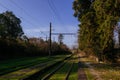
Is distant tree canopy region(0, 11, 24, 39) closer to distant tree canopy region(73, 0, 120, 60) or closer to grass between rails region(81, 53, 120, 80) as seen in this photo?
distant tree canopy region(73, 0, 120, 60)

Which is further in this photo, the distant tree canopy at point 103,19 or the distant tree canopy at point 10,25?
the distant tree canopy at point 10,25

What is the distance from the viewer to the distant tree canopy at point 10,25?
94000 millimetres

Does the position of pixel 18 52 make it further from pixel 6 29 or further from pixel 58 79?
pixel 58 79

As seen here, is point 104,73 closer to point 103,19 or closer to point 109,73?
point 109,73

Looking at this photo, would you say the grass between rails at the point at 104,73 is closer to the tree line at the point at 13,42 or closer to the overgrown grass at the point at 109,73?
the overgrown grass at the point at 109,73

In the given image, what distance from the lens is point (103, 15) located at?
1187 inches

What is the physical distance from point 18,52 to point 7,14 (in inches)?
1274

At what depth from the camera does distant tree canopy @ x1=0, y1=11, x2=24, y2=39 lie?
94.0 metres

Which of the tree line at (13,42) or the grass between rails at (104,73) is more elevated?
the tree line at (13,42)

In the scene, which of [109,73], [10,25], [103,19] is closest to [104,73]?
[109,73]

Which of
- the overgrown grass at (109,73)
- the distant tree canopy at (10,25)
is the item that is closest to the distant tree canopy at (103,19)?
the overgrown grass at (109,73)

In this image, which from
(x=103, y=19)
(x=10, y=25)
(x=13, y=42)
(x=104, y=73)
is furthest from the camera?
(x=10, y=25)

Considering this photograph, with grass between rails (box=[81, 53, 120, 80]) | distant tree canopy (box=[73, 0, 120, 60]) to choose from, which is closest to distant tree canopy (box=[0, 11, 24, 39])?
distant tree canopy (box=[73, 0, 120, 60])

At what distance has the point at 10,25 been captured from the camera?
99.3m
